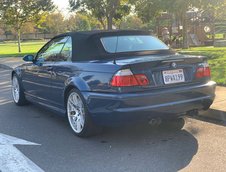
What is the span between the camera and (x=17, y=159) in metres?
4.68

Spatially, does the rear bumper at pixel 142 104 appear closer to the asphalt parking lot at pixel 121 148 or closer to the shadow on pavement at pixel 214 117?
the asphalt parking lot at pixel 121 148

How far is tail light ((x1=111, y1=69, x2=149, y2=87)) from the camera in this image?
4777mm

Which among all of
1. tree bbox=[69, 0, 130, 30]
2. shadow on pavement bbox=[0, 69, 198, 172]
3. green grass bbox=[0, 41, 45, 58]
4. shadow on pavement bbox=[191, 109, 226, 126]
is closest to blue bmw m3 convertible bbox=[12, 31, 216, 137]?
shadow on pavement bbox=[0, 69, 198, 172]

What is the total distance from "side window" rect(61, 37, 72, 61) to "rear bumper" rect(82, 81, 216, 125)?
980 millimetres

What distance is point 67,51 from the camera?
20.0 ft

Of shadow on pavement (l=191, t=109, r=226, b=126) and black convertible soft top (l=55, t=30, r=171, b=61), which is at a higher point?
black convertible soft top (l=55, t=30, r=171, b=61)

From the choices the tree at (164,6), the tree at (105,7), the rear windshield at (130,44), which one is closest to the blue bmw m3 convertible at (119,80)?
the rear windshield at (130,44)

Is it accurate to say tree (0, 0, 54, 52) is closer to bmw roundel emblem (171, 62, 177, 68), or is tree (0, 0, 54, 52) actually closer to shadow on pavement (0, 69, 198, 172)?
shadow on pavement (0, 69, 198, 172)

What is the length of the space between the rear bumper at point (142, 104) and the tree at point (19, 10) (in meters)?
26.7

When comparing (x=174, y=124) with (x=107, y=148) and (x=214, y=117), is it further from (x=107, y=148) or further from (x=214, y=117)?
(x=107, y=148)

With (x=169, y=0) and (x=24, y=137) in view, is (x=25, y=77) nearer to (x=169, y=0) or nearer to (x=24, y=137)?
(x=24, y=137)

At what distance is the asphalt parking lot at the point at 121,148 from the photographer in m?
4.36

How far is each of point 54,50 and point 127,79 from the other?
2.24 meters

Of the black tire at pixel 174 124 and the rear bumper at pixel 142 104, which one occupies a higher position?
the rear bumper at pixel 142 104
